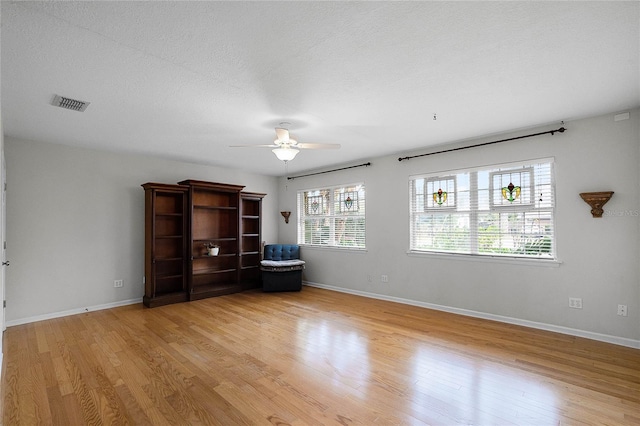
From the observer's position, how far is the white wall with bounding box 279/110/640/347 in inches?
129

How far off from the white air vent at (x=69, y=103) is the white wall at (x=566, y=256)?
4235mm

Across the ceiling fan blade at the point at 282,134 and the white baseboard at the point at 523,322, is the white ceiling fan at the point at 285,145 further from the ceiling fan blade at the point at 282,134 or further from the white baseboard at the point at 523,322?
the white baseboard at the point at 523,322

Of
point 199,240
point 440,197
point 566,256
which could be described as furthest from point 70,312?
point 566,256

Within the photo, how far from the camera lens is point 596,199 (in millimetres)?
3361

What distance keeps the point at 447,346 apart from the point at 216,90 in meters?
3.41

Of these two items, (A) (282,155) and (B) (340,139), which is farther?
(B) (340,139)

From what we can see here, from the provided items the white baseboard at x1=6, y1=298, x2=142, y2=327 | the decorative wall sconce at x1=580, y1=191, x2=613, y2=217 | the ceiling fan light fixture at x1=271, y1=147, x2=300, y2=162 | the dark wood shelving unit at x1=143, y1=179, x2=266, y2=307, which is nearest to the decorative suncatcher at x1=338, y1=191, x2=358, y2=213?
the dark wood shelving unit at x1=143, y1=179, x2=266, y2=307

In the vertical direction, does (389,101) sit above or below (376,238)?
above

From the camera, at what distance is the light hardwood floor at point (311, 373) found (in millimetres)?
2135

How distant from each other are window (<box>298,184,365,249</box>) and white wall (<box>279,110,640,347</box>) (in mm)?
823

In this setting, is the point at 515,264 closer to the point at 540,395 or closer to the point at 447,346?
the point at 447,346

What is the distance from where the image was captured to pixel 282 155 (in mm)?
3727

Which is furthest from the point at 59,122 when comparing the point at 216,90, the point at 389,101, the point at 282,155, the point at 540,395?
the point at 540,395

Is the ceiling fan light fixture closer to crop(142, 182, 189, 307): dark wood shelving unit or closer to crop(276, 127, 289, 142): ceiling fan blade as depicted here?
crop(276, 127, 289, 142): ceiling fan blade
